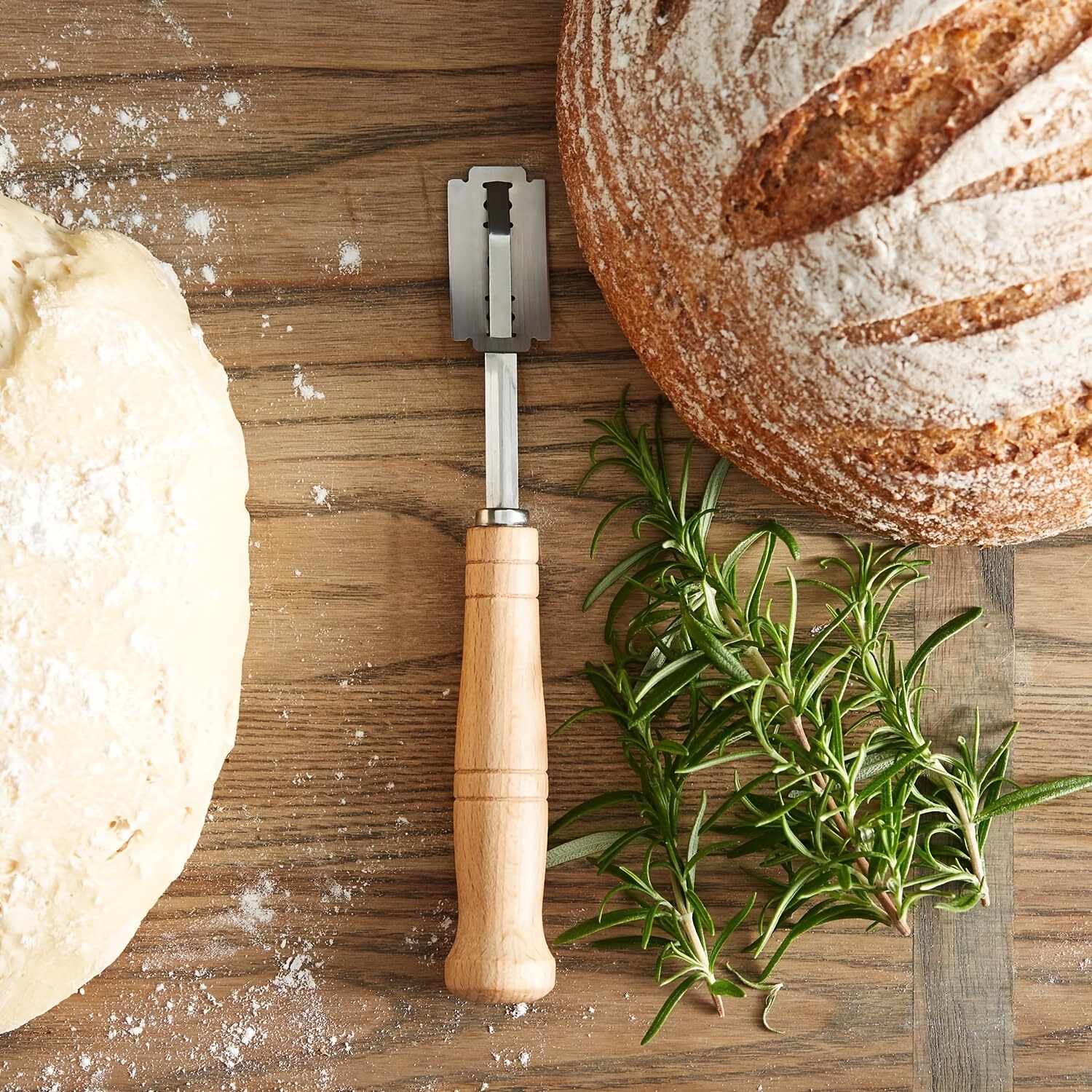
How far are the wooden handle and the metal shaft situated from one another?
0.05 meters

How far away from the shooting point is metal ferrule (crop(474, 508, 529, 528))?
934 mm

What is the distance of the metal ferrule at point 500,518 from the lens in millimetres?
934

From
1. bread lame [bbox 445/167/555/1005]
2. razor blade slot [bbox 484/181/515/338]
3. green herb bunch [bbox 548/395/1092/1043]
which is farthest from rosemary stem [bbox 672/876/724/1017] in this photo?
razor blade slot [bbox 484/181/515/338]

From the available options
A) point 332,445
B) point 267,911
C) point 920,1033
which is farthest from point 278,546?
point 920,1033

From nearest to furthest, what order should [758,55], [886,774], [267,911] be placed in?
[758,55] < [886,774] < [267,911]

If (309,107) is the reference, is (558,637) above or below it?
below

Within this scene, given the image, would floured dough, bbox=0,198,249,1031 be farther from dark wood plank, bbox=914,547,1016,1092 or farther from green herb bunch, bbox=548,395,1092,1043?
dark wood plank, bbox=914,547,1016,1092

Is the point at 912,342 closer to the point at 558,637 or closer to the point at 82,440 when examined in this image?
the point at 558,637

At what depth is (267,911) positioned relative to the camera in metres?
1.02

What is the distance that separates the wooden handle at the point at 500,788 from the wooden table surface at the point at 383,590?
0.09 m

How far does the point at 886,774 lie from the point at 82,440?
2.51 feet

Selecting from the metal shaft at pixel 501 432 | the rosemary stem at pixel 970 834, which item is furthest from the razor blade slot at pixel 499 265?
the rosemary stem at pixel 970 834

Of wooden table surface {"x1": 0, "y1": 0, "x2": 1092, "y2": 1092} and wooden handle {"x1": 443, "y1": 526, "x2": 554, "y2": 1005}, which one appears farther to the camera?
wooden table surface {"x1": 0, "y1": 0, "x2": 1092, "y2": 1092}

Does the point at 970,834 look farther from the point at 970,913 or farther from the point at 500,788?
the point at 500,788
